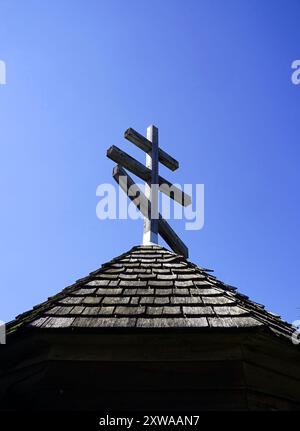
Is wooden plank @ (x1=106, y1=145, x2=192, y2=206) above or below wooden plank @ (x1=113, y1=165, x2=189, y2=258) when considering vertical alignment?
above

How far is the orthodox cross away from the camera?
6293 millimetres

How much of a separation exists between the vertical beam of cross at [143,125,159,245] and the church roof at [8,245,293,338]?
1193 millimetres

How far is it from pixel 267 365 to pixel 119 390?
1.27 metres

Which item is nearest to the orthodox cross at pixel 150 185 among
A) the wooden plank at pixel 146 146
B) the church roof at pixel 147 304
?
the wooden plank at pixel 146 146

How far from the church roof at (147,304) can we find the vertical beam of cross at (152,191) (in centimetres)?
119

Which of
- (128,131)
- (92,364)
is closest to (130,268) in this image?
(92,364)

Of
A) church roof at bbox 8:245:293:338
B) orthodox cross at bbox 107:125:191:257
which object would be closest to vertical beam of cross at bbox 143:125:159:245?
orthodox cross at bbox 107:125:191:257

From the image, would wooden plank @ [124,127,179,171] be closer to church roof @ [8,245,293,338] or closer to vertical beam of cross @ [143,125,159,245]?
vertical beam of cross @ [143,125,159,245]

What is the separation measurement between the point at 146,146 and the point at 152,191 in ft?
3.00

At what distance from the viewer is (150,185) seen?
6738mm

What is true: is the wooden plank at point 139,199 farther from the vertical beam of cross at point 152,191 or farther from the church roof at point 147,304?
the church roof at point 147,304

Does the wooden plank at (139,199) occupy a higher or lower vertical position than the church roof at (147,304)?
higher

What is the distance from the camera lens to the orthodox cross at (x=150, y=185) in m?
6.29

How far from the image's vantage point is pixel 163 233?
6.54 meters
